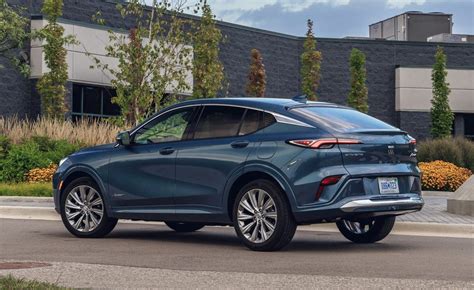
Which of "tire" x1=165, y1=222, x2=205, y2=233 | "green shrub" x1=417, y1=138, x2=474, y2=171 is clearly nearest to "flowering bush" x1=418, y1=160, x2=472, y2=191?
"green shrub" x1=417, y1=138, x2=474, y2=171

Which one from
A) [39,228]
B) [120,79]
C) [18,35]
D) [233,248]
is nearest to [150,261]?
[233,248]

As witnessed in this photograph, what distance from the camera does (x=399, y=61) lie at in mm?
44750

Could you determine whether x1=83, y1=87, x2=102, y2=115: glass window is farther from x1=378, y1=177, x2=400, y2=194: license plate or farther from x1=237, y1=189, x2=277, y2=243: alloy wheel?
x1=378, y1=177, x2=400, y2=194: license plate

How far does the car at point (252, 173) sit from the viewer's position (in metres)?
11.2

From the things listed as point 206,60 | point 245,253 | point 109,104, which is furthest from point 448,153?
point 245,253

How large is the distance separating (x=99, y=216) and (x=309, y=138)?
11.0ft

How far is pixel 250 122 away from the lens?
12039 millimetres

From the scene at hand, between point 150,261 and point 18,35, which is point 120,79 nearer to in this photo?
point 18,35

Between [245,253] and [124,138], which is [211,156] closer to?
[245,253]

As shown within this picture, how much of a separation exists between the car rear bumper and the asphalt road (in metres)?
0.43

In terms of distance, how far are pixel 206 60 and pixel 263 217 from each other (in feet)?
75.9

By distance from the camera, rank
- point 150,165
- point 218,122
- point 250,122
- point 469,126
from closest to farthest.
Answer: point 250,122
point 218,122
point 150,165
point 469,126

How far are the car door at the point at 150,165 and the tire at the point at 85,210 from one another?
31 cm

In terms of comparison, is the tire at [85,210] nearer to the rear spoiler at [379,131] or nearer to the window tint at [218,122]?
the window tint at [218,122]
